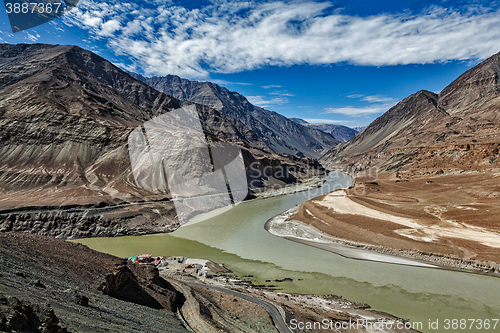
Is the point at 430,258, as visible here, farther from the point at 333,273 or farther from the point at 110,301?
the point at 110,301

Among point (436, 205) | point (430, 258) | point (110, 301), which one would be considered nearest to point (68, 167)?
point (110, 301)

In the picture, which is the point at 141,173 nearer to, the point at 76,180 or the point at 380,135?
the point at 76,180

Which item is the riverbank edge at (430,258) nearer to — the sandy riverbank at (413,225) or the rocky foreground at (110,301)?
the sandy riverbank at (413,225)

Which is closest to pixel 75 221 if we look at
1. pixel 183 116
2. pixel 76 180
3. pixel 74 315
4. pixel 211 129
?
pixel 76 180

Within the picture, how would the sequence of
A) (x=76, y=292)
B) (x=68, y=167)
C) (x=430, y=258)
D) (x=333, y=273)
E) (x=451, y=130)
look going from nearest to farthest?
(x=76, y=292) → (x=333, y=273) → (x=430, y=258) → (x=68, y=167) → (x=451, y=130)

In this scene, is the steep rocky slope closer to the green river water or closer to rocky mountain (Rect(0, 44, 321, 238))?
the green river water
